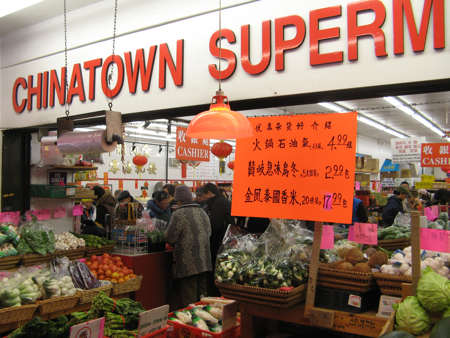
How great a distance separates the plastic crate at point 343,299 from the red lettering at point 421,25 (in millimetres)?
1927

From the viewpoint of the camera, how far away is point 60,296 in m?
3.31

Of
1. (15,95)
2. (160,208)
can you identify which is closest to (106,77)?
(15,95)

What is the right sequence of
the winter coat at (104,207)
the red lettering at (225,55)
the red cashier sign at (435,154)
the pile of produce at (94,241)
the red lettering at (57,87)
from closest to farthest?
1. the red lettering at (225,55)
2. the pile of produce at (94,241)
3. the red lettering at (57,87)
4. the winter coat at (104,207)
5. the red cashier sign at (435,154)

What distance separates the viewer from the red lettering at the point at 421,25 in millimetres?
2779

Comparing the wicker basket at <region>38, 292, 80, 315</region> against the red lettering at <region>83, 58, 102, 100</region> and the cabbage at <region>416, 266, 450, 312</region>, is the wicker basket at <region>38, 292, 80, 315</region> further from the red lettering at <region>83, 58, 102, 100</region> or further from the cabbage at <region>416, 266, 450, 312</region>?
the cabbage at <region>416, 266, 450, 312</region>

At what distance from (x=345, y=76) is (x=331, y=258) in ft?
5.16

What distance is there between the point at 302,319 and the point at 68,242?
3273 mm

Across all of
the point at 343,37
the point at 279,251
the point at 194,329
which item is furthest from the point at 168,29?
the point at 194,329

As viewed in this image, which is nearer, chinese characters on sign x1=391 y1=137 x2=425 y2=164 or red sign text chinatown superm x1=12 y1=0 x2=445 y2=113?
red sign text chinatown superm x1=12 y1=0 x2=445 y2=113

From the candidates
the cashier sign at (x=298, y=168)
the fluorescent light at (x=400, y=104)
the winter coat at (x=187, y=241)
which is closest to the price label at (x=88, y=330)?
the cashier sign at (x=298, y=168)

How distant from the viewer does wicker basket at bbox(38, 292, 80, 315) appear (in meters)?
3.14

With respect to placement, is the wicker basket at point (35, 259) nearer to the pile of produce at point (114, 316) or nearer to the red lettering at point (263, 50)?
the pile of produce at point (114, 316)

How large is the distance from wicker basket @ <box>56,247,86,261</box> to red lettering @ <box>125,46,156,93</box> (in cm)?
204

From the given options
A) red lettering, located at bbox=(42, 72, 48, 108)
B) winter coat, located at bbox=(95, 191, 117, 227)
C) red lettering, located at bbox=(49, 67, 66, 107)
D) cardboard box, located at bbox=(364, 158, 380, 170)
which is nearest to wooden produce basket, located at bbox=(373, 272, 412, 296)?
red lettering, located at bbox=(49, 67, 66, 107)
